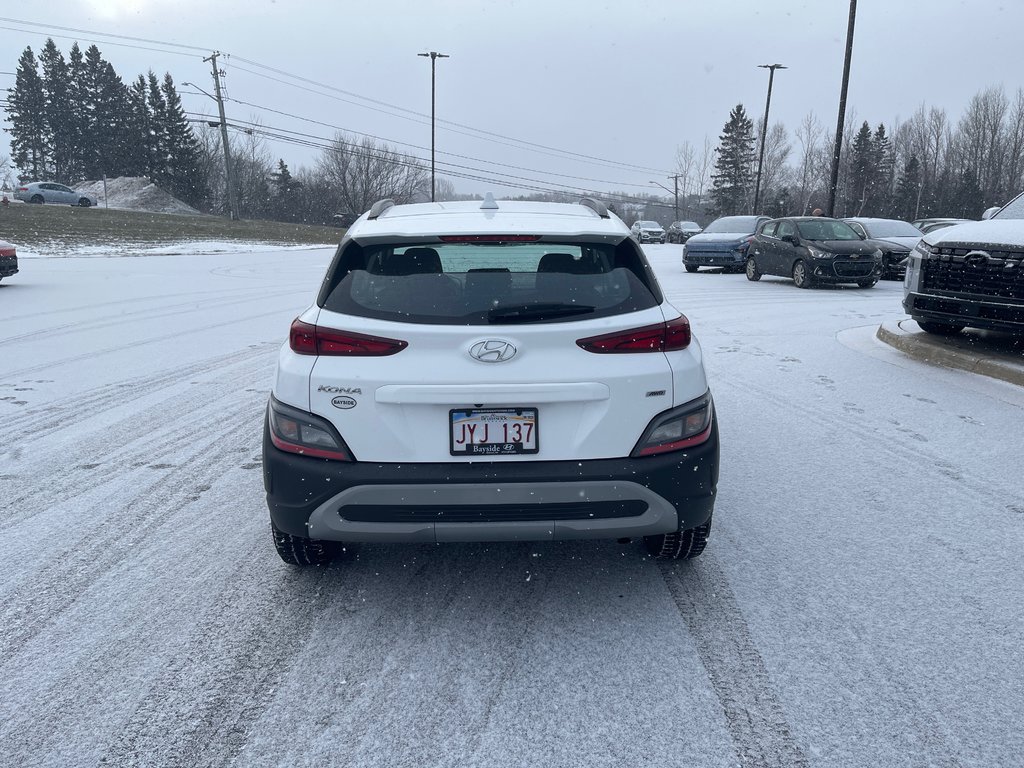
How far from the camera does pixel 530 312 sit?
9.75ft

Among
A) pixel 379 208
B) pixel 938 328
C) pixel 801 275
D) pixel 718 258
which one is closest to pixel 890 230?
pixel 718 258

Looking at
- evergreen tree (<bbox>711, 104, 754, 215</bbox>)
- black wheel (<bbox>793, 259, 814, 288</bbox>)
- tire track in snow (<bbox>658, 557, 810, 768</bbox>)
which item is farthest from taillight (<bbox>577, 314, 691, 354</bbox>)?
evergreen tree (<bbox>711, 104, 754, 215</bbox>)

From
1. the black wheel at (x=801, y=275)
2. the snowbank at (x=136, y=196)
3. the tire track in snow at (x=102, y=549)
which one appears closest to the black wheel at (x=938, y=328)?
the black wheel at (x=801, y=275)

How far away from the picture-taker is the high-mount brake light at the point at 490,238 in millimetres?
3135

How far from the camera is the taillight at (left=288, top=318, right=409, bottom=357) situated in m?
2.89

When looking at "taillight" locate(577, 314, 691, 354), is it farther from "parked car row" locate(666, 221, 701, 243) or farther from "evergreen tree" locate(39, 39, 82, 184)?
"evergreen tree" locate(39, 39, 82, 184)

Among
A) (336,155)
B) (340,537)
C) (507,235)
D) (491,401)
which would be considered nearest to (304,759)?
(340,537)

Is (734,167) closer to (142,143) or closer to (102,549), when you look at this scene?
(142,143)

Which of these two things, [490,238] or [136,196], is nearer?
[490,238]

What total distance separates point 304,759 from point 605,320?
1.81 m

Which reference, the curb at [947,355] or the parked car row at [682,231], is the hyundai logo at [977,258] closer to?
the curb at [947,355]

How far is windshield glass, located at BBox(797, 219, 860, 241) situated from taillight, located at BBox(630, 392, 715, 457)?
16.0 metres

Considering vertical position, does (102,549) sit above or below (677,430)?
below

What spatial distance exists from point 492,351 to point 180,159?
8517cm
